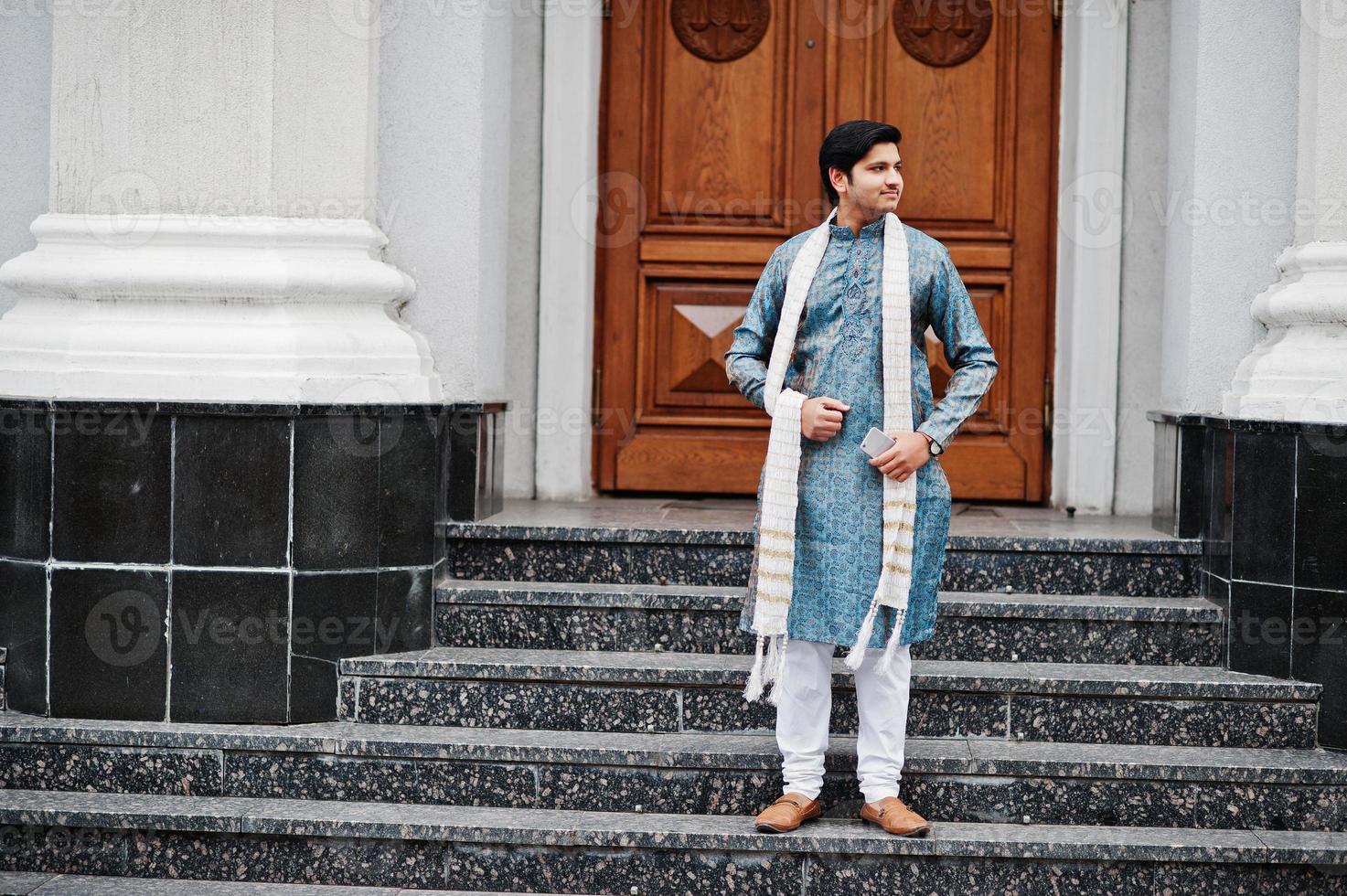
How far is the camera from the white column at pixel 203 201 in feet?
14.6

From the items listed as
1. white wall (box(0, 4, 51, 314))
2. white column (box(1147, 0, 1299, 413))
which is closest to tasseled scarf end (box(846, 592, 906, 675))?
white column (box(1147, 0, 1299, 413))

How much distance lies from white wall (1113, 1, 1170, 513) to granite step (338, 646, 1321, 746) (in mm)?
1703

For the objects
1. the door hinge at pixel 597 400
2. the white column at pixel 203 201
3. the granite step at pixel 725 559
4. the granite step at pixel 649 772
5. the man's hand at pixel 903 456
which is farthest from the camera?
the door hinge at pixel 597 400

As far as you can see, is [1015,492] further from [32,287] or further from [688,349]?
[32,287]

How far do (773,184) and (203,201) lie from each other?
2.49 meters

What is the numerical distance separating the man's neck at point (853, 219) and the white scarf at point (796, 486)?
0.21 ft

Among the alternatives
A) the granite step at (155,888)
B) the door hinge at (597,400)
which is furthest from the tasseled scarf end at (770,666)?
the door hinge at (597,400)

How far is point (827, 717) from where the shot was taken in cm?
388

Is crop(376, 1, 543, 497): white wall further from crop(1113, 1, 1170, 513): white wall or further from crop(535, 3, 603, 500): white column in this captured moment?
crop(1113, 1, 1170, 513): white wall

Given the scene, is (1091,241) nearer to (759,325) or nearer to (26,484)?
(759,325)

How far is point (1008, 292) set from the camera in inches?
241

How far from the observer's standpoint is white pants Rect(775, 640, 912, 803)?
3816mm

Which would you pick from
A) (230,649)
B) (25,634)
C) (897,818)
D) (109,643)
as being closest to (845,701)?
(897,818)

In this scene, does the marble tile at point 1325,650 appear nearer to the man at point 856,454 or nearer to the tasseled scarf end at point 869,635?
the man at point 856,454
